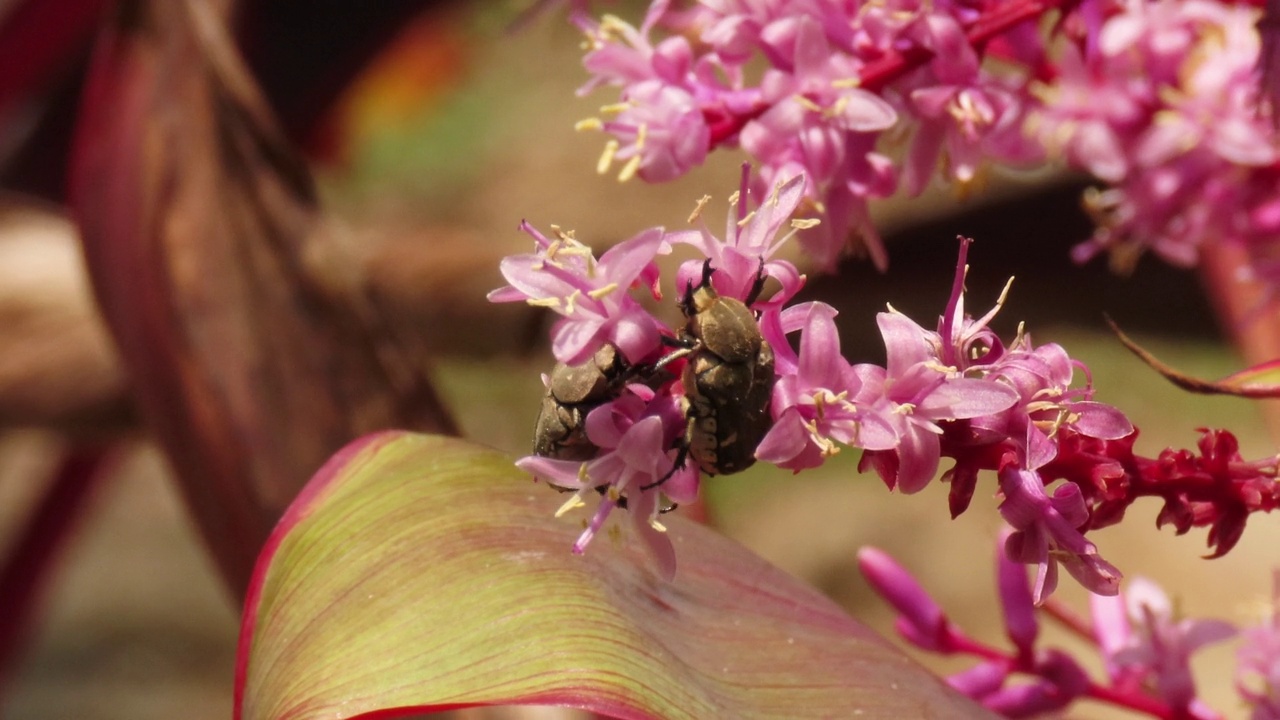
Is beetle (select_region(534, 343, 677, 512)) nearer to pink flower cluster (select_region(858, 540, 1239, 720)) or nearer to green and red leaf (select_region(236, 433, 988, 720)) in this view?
green and red leaf (select_region(236, 433, 988, 720))

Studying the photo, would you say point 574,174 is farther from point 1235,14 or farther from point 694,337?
point 694,337

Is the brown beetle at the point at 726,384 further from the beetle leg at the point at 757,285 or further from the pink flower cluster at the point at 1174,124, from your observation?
the pink flower cluster at the point at 1174,124

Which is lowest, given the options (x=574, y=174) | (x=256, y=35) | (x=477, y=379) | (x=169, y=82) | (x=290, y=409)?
(x=477, y=379)

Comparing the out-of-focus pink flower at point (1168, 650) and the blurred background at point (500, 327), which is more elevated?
the out-of-focus pink flower at point (1168, 650)

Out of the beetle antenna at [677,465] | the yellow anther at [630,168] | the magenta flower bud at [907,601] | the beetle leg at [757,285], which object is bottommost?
the magenta flower bud at [907,601]

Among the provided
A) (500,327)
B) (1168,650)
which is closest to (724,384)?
(1168,650)

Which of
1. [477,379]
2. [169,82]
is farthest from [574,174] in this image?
[169,82]

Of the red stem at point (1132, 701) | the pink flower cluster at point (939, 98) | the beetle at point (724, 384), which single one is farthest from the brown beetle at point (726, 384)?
the red stem at point (1132, 701)
